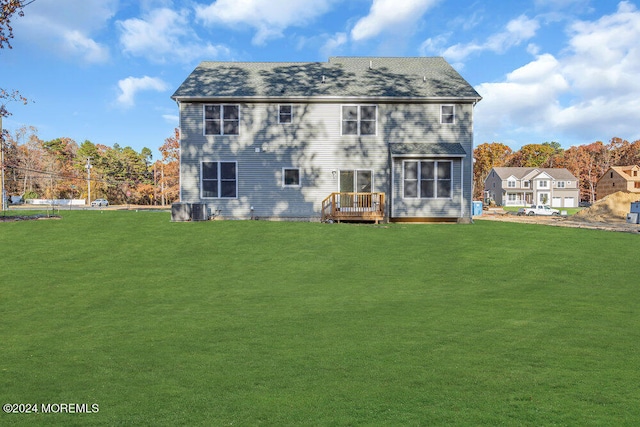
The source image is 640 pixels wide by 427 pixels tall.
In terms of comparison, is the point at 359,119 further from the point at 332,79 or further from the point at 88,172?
the point at 88,172

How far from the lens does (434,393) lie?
5.11 metres

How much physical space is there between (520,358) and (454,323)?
6.49 ft

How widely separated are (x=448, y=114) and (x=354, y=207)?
7.70 meters

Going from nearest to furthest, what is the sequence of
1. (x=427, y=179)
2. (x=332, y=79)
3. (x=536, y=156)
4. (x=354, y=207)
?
1. (x=354, y=207)
2. (x=427, y=179)
3. (x=332, y=79)
4. (x=536, y=156)

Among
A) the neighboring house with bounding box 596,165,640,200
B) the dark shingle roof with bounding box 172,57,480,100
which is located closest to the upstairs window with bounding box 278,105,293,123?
the dark shingle roof with bounding box 172,57,480,100

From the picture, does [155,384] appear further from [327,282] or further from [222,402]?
[327,282]

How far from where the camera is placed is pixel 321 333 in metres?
7.67

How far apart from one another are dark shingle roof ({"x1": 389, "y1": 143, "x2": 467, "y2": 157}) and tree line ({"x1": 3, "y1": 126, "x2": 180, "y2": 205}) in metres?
41.0

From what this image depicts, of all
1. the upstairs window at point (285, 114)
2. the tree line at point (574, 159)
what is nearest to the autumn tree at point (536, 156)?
the tree line at point (574, 159)

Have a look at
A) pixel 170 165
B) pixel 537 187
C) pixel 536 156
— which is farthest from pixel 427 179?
pixel 536 156

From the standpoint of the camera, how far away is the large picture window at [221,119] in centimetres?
2583

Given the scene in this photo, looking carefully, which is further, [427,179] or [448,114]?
[448,114]

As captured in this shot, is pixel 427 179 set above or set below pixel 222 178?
below

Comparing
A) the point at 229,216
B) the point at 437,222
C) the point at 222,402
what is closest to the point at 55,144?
the point at 229,216
